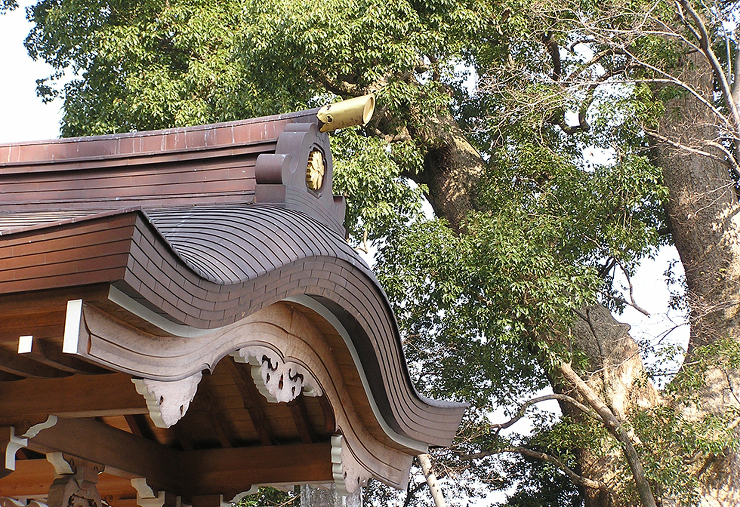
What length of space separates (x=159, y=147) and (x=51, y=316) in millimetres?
2183

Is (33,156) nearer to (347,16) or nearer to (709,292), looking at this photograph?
(347,16)

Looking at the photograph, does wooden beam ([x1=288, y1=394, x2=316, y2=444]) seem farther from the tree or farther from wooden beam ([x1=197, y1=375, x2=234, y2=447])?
the tree

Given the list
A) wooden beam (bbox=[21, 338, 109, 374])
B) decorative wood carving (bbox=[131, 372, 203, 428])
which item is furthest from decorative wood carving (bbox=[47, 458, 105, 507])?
Answer: decorative wood carving (bbox=[131, 372, 203, 428])

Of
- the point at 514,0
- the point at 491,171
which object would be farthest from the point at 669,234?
the point at 514,0

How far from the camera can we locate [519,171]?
1085 centimetres

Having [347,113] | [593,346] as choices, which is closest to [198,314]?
[347,113]

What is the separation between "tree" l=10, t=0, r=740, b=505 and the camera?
9.54 metres

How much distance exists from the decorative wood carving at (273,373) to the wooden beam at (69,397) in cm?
45

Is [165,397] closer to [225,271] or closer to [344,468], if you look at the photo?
[225,271]

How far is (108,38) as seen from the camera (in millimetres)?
11398

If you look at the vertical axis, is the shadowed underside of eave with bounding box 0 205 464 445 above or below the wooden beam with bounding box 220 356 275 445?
below

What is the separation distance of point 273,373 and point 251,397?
3.56 feet

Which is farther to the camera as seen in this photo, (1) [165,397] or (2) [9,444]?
(2) [9,444]

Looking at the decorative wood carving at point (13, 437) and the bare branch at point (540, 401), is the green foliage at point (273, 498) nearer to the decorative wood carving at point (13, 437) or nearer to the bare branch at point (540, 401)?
the bare branch at point (540, 401)
